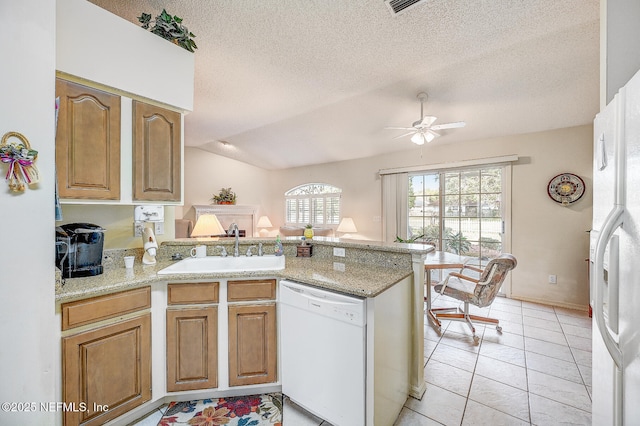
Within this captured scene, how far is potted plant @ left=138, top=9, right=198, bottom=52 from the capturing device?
5.85 ft

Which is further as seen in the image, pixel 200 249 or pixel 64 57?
pixel 200 249

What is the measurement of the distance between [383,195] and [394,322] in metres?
3.74

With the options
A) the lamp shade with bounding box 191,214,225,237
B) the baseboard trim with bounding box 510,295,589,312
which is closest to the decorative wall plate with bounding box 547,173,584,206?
the baseboard trim with bounding box 510,295,589,312

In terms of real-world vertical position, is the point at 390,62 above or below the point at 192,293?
above

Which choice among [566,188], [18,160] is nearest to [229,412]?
[18,160]

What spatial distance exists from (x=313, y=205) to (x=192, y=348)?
16.2 feet

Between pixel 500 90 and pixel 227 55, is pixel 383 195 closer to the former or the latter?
pixel 500 90

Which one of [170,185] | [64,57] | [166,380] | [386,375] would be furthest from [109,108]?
[386,375]

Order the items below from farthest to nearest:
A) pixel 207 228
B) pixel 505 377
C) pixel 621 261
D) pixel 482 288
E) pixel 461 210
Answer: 1. pixel 461 210
2. pixel 207 228
3. pixel 482 288
4. pixel 505 377
5. pixel 621 261

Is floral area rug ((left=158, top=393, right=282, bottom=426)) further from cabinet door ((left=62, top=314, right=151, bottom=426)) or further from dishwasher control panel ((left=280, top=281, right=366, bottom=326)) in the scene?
dishwasher control panel ((left=280, top=281, right=366, bottom=326))

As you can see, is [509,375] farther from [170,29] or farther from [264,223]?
[264,223]

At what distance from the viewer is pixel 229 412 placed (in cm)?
168

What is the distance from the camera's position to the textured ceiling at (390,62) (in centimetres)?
189

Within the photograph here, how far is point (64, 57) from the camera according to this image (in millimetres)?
1480
